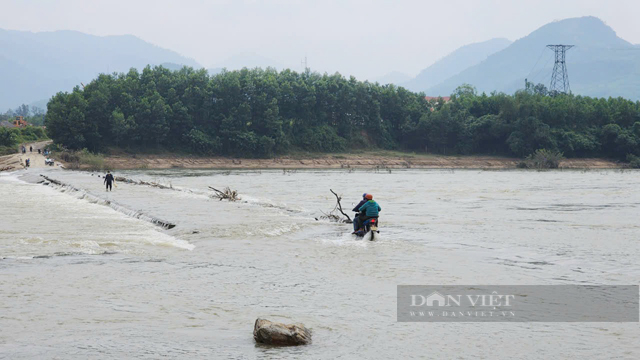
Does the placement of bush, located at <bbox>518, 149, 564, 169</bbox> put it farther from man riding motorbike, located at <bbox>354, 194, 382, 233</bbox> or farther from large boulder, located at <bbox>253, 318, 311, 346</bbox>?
large boulder, located at <bbox>253, 318, 311, 346</bbox>

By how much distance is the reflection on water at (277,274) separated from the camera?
11773 millimetres

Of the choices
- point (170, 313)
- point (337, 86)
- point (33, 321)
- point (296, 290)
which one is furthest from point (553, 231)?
point (337, 86)

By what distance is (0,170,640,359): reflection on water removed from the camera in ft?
38.6

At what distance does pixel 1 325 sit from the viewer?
1255 cm

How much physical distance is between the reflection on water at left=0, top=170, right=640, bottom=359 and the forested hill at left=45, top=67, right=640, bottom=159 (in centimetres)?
7259

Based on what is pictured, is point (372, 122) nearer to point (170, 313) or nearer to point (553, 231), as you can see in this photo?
point (553, 231)

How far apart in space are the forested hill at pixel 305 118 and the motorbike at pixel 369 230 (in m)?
85.4

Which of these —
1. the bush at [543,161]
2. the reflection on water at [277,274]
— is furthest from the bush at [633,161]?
the reflection on water at [277,274]

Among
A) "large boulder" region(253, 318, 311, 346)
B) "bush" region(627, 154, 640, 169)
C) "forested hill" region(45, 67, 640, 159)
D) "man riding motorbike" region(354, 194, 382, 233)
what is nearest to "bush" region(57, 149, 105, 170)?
"forested hill" region(45, 67, 640, 159)

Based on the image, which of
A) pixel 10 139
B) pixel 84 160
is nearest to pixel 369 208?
pixel 84 160

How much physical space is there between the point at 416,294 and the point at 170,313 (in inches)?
230

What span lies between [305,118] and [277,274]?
10783cm

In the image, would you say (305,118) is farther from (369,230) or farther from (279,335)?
(279,335)

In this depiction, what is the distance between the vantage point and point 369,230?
2455 cm
